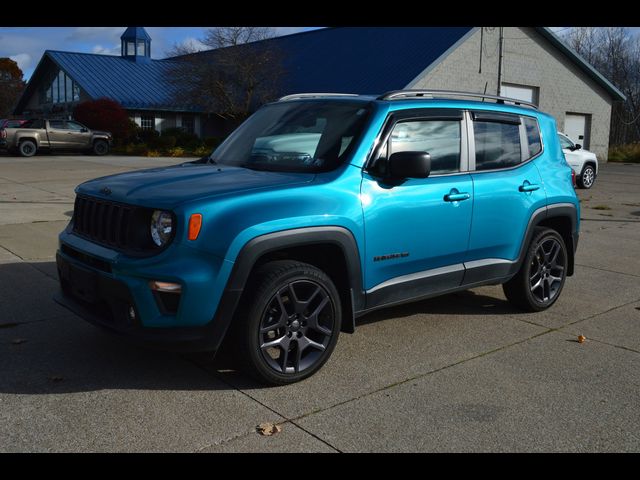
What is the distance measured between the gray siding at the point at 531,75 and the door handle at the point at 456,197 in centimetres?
2421

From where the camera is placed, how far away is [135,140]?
112 feet

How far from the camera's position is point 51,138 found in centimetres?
2856

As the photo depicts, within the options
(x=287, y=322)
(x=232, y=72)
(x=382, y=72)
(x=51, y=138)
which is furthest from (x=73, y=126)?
(x=287, y=322)

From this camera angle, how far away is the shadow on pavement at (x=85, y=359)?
4.21 meters

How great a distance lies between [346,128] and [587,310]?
3021mm

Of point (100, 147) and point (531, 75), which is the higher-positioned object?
point (531, 75)

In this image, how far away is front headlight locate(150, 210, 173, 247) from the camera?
3.91m

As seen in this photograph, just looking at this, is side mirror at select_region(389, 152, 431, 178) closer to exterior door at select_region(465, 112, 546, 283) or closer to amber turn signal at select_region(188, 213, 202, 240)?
exterior door at select_region(465, 112, 546, 283)

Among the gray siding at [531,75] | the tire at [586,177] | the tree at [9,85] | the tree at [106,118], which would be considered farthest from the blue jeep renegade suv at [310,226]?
the tree at [9,85]

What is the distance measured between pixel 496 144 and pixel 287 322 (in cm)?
249

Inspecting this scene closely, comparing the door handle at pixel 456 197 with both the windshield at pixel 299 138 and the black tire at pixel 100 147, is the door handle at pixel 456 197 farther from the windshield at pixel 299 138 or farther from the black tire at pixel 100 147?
the black tire at pixel 100 147

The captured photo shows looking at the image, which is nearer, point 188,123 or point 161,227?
point 161,227

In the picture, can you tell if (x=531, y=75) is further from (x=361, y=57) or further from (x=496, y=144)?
(x=496, y=144)

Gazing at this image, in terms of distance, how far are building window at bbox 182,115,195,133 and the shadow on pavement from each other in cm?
3553
